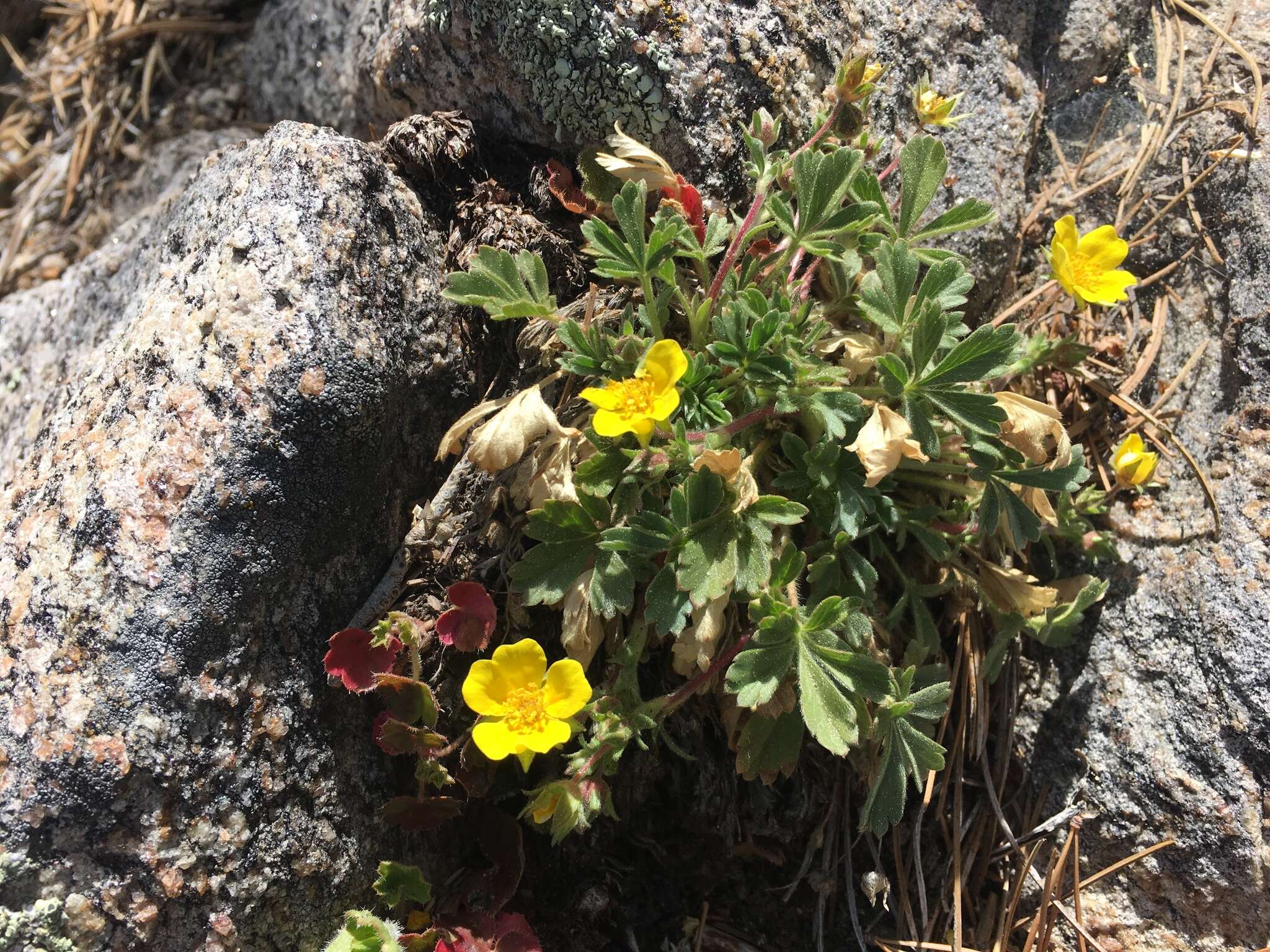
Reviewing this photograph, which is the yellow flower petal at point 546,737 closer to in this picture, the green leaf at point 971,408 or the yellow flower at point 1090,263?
the green leaf at point 971,408

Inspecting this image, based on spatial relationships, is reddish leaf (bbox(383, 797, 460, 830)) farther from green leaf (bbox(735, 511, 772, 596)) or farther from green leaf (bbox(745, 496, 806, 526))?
green leaf (bbox(745, 496, 806, 526))

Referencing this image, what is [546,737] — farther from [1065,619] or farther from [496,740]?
[1065,619]

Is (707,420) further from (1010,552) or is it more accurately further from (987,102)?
(987,102)

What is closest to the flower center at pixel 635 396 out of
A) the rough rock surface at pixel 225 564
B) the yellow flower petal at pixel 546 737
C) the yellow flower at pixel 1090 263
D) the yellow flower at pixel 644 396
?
the yellow flower at pixel 644 396

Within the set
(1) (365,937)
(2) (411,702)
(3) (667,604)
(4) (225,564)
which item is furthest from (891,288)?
(1) (365,937)

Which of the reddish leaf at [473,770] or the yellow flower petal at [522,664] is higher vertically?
the yellow flower petal at [522,664]

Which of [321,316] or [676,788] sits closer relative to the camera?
[321,316]

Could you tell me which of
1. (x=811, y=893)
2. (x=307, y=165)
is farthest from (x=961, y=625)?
(x=307, y=165)
